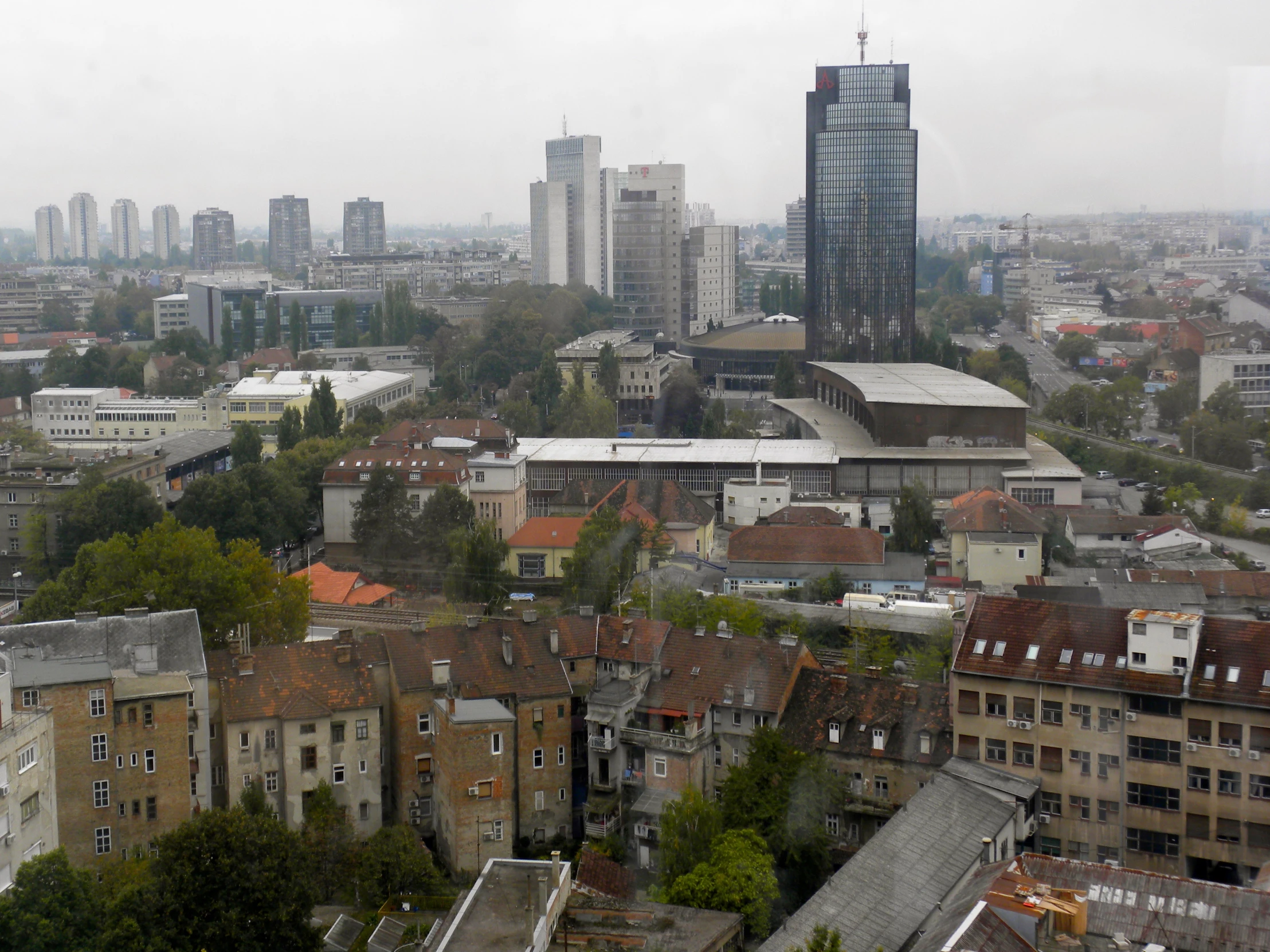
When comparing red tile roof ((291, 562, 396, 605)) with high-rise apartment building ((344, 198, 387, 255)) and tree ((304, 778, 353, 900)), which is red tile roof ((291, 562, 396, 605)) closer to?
tree ((304, 778, 353, 900))

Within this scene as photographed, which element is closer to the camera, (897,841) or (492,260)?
(897,841)

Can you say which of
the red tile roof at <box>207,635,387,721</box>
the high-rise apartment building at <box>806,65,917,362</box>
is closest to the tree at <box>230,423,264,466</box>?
the red tile roof at <box>207,635,387,721</box>

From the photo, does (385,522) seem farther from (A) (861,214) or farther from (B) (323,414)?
(A) (861,214)

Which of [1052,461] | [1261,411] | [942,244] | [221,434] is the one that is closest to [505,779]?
[1052,461]

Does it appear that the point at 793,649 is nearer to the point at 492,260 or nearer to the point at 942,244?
the point at 942,244

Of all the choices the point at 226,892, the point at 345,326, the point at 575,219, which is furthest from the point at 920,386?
the point at 575,219
